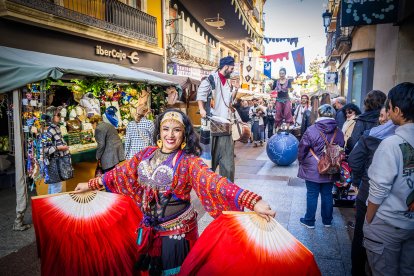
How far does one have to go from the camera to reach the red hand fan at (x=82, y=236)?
7.56 feet

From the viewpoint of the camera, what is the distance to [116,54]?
41.3ft

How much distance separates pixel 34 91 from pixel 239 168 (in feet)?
17.6

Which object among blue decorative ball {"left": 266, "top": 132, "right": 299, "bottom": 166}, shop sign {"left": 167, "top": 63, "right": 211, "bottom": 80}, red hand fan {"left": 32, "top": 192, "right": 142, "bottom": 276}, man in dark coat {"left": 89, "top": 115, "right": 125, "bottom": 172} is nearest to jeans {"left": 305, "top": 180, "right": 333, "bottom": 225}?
red hand fan {"left": 32, "top": 192, "right": 142, "bottom": 276}

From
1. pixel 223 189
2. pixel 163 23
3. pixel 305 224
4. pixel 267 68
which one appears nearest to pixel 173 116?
pixel 223 189

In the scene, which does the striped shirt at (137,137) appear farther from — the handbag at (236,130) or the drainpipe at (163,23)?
the drainpipe at (163,23)

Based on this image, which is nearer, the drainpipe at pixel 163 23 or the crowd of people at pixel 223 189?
the crowd of people at pixel 223 189

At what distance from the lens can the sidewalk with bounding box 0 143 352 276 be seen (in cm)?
348

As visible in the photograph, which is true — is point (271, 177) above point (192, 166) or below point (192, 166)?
below

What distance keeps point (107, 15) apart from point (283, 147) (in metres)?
8.73

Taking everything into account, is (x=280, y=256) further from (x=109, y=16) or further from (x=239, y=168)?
(x=109, y=16)

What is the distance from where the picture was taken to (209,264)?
1.92 metres

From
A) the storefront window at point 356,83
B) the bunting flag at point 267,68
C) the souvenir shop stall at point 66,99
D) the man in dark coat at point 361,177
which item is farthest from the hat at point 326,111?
the bunting flag at point 267,68

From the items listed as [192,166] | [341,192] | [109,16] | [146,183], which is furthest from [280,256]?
[109,16]

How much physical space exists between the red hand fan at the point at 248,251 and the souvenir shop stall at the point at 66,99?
389 centimetres
